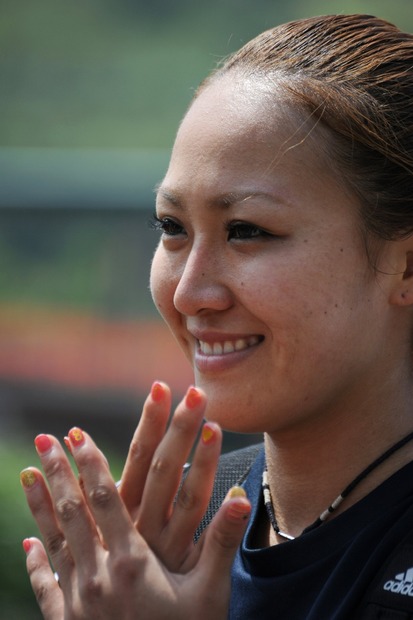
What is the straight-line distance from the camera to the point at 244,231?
6.55 feet

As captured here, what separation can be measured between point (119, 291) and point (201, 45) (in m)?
3.18

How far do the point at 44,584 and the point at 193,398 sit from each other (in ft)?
1.49

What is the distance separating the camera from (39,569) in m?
1.87

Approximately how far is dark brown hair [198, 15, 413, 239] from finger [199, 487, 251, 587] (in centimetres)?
63

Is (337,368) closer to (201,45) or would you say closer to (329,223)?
(329,223)

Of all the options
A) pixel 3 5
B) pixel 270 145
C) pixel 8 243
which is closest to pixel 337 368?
pixel 270 145

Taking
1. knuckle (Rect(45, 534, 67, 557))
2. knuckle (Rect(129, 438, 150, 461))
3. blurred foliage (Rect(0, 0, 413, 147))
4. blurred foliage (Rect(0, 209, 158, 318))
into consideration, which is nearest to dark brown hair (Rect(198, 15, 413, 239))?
knuckle (Rect(129, 438, 150, 461))

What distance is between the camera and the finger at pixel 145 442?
1.78 m

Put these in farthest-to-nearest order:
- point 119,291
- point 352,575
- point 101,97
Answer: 1. point 101,97
2. point 119,291
3. point 352,575

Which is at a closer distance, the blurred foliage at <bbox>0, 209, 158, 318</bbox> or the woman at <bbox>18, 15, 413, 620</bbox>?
the woman at <bbox>18, 15, 413, 620</bbox>

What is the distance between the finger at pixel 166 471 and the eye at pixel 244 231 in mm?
388

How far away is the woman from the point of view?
1798 millimetres

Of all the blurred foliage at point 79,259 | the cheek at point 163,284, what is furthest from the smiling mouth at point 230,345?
the blurred foliage at point 79,259

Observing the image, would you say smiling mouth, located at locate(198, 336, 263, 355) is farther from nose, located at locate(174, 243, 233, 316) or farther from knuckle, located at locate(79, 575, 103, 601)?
knuckle, located at locate(79, 575, 103, 601)
